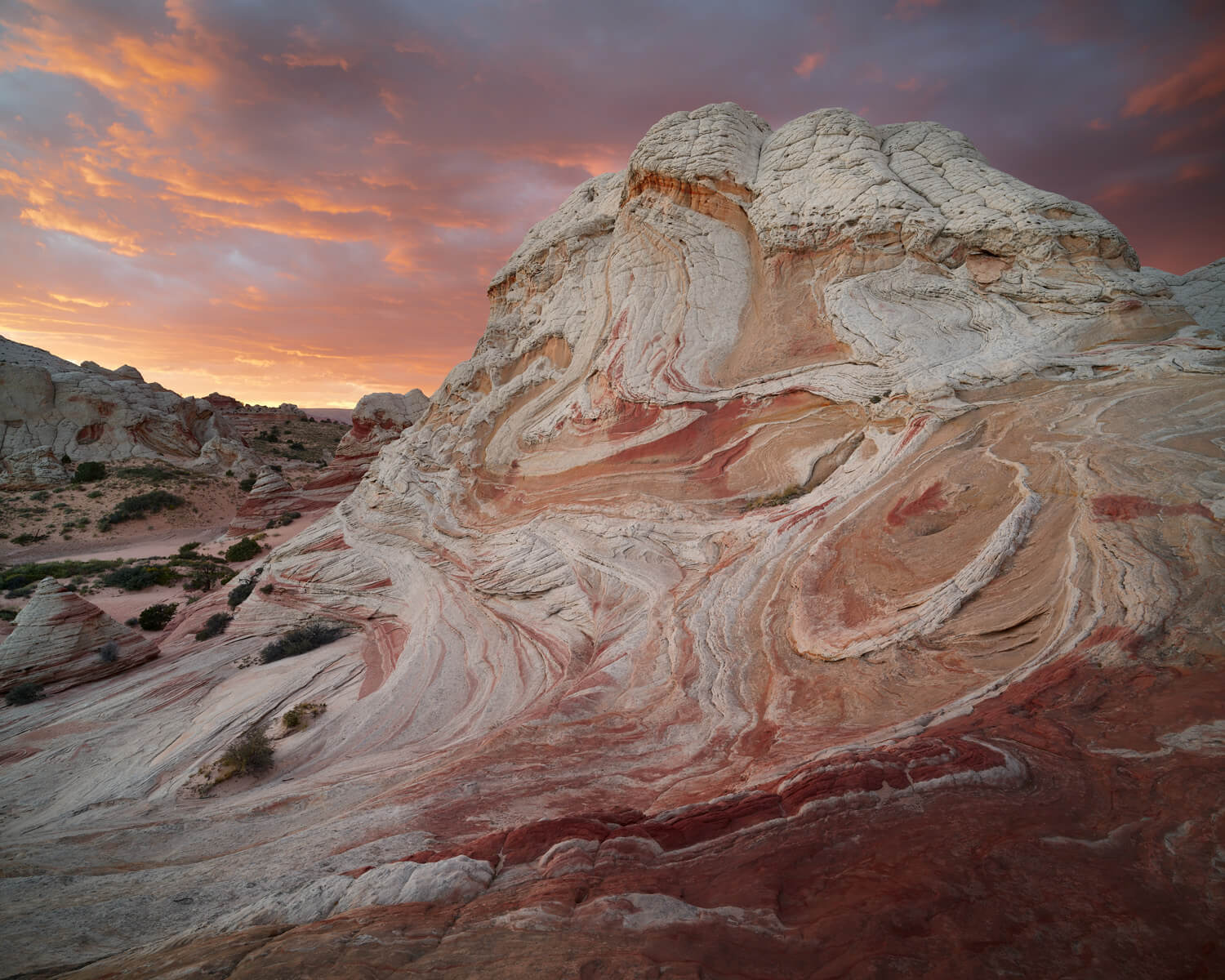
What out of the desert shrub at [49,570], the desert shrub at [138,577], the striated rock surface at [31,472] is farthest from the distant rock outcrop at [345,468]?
the striated rock surface at [31,472]

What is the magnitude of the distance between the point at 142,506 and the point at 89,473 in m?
9.00

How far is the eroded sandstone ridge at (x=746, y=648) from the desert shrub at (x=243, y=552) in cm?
1090

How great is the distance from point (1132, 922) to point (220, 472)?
5463 centimetres

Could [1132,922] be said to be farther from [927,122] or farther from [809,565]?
[927,122]

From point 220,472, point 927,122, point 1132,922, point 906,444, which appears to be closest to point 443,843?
point 1132,922

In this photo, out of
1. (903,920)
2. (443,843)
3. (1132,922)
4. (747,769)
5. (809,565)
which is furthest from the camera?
(809,565)

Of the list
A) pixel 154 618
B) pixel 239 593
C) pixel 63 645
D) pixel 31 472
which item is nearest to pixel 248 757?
pixel 63 645

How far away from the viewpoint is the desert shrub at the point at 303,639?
41.5ft

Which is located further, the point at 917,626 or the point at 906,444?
the point at 906,444

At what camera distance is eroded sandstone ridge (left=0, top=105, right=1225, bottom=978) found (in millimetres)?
2971

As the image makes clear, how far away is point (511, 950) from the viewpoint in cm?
280

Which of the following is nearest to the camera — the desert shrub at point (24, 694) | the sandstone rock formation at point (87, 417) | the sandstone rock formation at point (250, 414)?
the desert shrub at point (24, 694)

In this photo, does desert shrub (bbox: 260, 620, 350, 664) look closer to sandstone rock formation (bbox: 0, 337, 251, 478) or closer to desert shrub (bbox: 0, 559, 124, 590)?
desert shrub (bbox: 0, 559, 124, 590)

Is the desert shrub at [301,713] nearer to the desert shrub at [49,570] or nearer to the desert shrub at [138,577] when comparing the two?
the desert shrub at [138,577]
